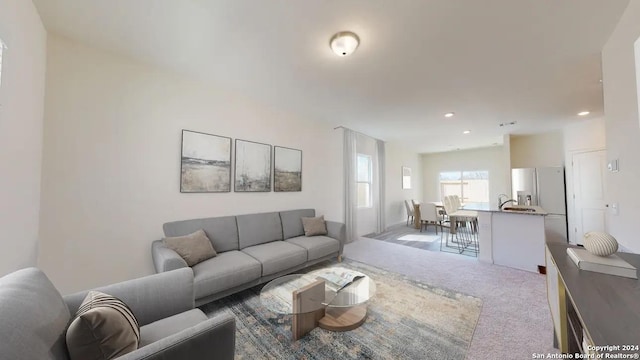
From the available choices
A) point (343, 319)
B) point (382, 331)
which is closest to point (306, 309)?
point (343, 319)

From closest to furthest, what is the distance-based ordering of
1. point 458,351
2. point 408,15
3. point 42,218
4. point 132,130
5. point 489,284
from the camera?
1. point 458,351
2. point 408,15
3. point 42,218
4. point 132,130
5. point 489,284

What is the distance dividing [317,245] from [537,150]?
6.05 metres

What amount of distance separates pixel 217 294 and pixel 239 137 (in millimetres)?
2070

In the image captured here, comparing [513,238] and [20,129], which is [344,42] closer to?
[20,129]

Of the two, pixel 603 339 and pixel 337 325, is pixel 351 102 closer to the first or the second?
pixel 337 325

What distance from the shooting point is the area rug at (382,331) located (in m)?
1.59

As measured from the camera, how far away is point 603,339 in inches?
25.5

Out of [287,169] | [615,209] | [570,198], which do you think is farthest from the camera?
[570,198]

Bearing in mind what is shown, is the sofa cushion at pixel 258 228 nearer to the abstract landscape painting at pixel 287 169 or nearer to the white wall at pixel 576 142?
the abstract landscape painting at pixel 287 169

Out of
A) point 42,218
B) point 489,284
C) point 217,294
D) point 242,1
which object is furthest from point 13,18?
point 489,284

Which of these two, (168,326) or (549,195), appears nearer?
(168,326)

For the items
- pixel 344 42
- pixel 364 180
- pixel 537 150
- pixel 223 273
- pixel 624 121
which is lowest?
pixel 223 273

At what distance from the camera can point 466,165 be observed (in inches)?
298

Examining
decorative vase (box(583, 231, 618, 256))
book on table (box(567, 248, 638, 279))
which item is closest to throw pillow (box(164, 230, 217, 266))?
book on table (box(567, 248, 638, 279))
